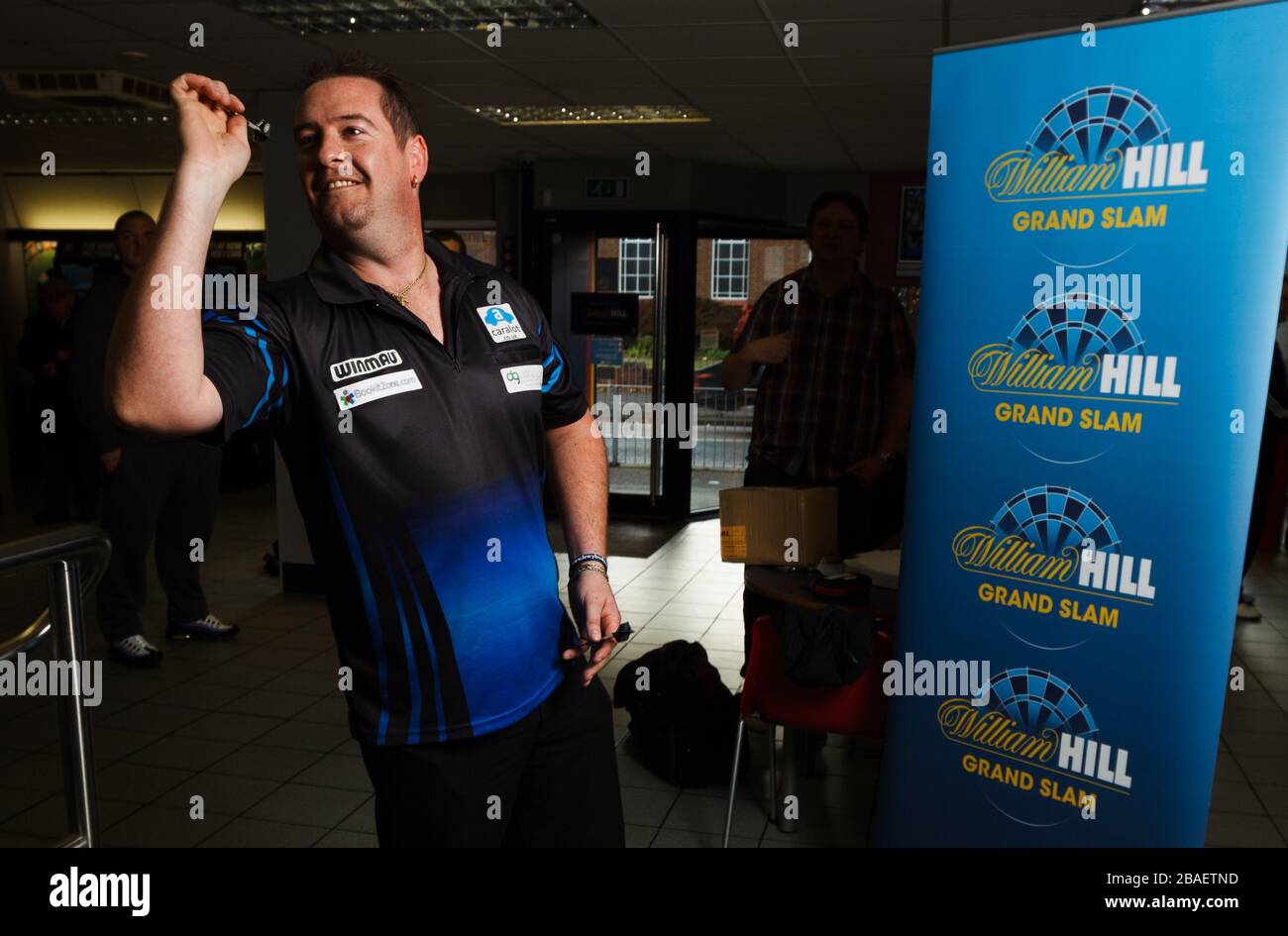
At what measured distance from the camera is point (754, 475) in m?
3.66

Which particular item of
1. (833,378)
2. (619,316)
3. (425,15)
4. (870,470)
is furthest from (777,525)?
(619,316)

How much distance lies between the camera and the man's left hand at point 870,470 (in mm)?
3285

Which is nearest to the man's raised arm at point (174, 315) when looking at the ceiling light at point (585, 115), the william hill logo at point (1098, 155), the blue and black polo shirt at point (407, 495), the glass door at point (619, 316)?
the blue and black polo shirt at point (407, 495)

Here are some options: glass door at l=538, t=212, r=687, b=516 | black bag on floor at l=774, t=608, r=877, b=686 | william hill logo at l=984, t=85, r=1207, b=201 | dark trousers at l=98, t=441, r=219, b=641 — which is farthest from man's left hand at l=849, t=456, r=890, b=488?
glass door at l=538, t=212, r=687, b=516

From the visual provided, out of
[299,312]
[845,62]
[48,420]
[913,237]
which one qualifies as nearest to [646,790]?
[299,312]

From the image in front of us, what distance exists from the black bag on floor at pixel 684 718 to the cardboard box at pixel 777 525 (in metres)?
0.54

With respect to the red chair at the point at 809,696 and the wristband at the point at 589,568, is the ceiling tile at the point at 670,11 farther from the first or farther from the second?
the wristband at the point at 589,568

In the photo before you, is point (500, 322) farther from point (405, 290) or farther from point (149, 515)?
point (149, 515)

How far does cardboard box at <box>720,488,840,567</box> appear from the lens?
3.10 meters

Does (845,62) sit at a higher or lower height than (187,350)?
higher

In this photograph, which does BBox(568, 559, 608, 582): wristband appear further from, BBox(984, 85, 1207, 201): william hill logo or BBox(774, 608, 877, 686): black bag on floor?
BBox(984, 85, 1207, 201): william hill logo

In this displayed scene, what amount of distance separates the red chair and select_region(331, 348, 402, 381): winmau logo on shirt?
1.54 metres

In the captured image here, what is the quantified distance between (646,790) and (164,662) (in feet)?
7.88

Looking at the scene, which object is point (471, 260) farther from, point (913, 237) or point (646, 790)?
point (913, 237)
